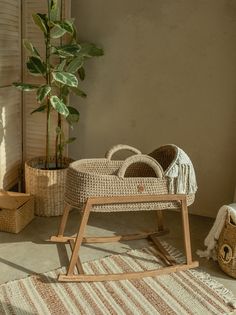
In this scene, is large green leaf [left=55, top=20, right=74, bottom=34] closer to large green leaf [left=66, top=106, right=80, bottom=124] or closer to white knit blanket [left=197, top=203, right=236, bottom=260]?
large green leaf [left=66, top=106, right=80, bottom=124]

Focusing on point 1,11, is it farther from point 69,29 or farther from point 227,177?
point 227,177

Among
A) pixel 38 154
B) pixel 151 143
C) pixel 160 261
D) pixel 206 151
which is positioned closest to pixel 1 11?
pixel 38 154

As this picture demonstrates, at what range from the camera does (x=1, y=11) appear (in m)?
2.57

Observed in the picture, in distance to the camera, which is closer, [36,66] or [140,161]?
[140,161]

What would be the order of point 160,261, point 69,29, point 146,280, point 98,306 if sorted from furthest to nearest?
point 69,29
point 160,261
point 146,280
point 98,306

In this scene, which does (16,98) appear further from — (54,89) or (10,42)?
(10,42)

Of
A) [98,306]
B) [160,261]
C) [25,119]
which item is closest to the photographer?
[98,306]

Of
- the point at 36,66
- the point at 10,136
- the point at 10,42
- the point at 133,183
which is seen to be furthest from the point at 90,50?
the point at 133,183

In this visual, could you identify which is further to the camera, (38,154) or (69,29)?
(38,154)

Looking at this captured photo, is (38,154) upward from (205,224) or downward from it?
upward

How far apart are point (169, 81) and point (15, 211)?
1.43 m

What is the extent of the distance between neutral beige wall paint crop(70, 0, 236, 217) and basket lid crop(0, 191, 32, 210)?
772mm

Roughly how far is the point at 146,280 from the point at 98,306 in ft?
1.14

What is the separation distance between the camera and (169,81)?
283cm
